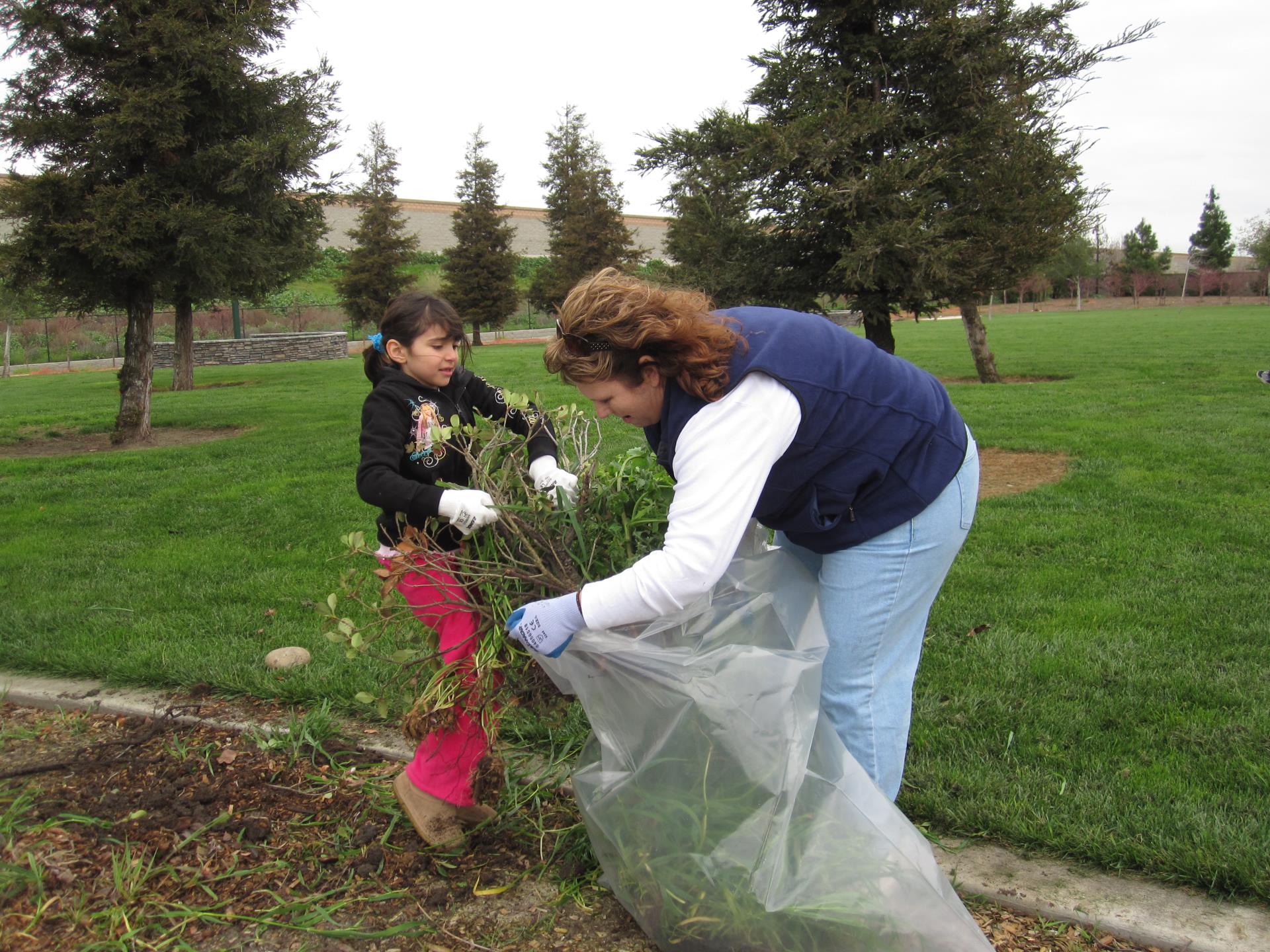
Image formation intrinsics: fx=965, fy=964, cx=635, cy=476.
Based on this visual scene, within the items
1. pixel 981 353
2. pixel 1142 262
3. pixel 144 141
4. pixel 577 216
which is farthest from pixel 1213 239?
pixel 144 141

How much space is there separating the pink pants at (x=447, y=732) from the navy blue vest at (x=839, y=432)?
0.68 metres

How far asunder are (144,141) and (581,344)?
9762 millimetres

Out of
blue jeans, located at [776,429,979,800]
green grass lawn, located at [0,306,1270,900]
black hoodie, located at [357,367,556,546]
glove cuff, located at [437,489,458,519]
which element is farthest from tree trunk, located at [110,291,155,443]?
blue jeans, located at [776,429,979,800]

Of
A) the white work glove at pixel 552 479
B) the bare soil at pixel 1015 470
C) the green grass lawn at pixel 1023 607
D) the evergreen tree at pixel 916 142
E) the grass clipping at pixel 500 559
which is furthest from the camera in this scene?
the evergreen tree at pixel 916 142

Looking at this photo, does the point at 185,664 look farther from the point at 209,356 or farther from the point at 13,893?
the point at 209,356

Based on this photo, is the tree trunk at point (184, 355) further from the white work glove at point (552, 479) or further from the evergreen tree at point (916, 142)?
the white work glove at point (552, 479)

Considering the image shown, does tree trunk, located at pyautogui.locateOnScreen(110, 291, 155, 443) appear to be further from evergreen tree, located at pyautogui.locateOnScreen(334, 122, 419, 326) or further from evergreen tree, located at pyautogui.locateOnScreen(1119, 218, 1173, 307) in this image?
evergreen tree, located at pyautogui.locateOnScreen(1119, 218, 1173, 307)

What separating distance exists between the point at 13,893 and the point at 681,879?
62.5 inches

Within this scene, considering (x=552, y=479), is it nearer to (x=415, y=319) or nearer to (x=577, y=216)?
(x=415, y=319)

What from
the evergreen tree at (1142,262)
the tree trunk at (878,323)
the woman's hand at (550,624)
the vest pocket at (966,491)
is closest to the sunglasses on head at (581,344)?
the woman's hand at (550,624)

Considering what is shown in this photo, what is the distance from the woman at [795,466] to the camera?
5.81ft

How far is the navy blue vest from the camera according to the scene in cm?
188

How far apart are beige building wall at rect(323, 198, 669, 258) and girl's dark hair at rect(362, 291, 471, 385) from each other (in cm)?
5114

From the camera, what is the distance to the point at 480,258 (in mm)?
34906
